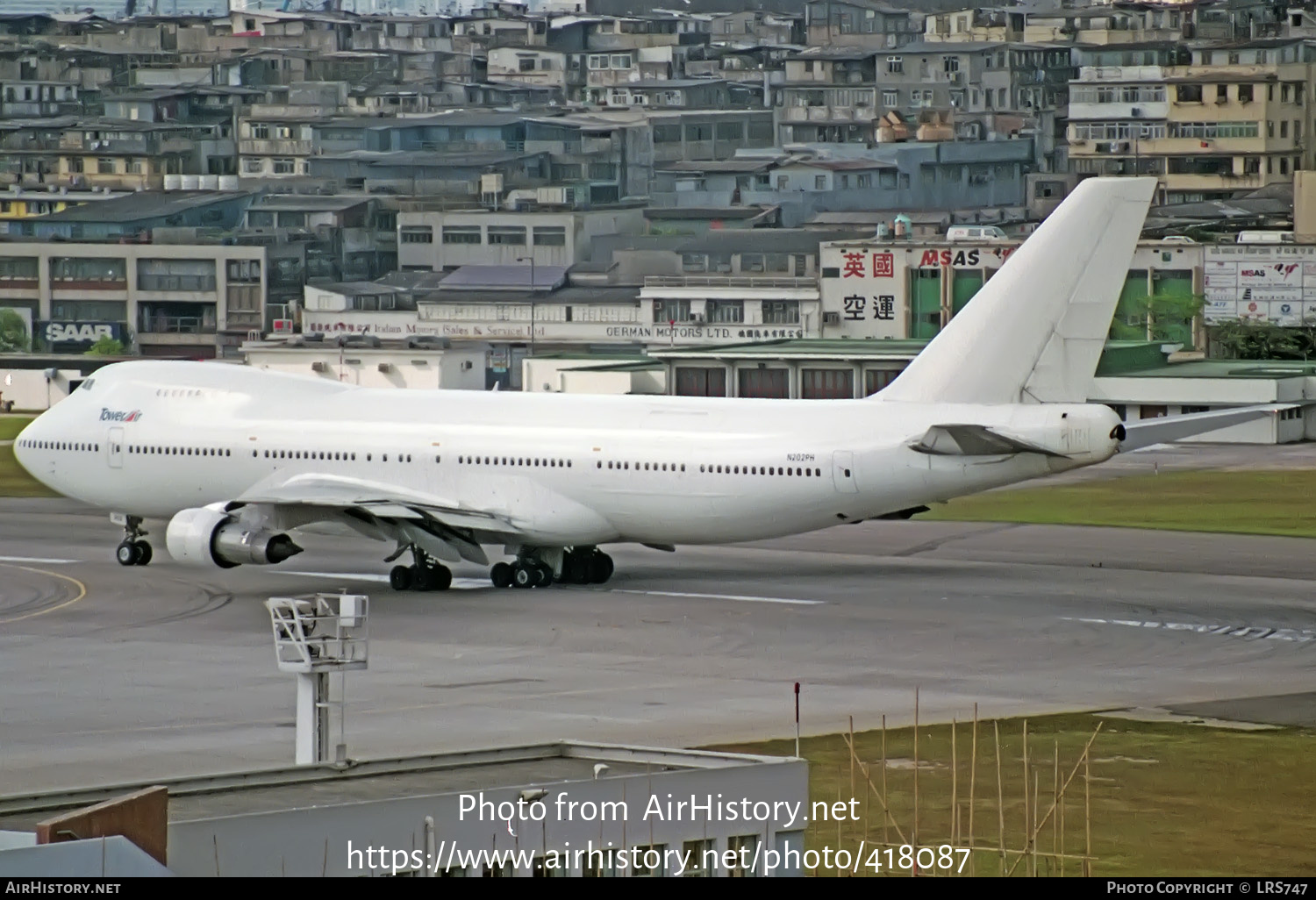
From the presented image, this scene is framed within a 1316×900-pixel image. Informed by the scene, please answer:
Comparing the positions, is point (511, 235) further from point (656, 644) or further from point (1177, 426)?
point (656, 644)

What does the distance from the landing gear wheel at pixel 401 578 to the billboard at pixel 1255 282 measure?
88.9 m

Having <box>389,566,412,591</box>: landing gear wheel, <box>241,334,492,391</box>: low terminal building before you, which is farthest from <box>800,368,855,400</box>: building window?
<box>389,566,412,591</box>: landing gear wheel

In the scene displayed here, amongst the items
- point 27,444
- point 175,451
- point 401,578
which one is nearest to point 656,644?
point 401,578

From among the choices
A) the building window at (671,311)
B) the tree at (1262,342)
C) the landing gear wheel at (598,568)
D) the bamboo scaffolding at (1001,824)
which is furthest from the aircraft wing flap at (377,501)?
the building window at (671,311)

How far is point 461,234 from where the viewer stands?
190m

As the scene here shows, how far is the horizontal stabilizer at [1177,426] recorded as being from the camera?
187 ft

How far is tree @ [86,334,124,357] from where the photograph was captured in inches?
6585

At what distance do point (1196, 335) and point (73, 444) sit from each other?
3474 inches

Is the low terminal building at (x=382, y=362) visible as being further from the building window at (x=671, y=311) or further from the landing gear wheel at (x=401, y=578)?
the landing gear wheel at (x=401, y=578)

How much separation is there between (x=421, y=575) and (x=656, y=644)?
990 centimetres

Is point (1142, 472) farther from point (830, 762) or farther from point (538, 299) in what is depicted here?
point (538, 299)

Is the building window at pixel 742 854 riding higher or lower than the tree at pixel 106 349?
higher

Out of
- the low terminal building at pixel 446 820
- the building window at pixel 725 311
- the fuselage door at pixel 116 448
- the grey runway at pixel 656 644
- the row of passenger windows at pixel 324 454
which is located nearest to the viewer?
the low terminal building at pixel 446 820

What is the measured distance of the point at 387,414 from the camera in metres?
63.8
